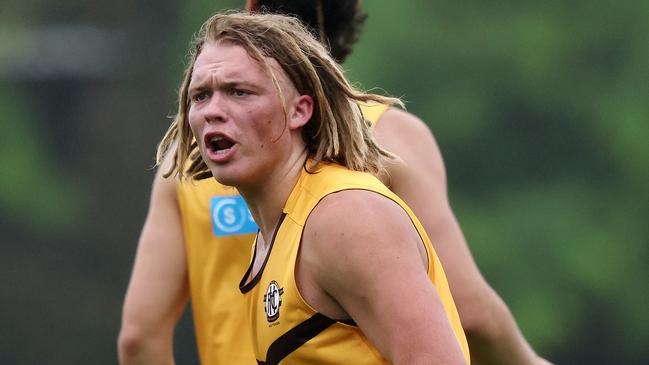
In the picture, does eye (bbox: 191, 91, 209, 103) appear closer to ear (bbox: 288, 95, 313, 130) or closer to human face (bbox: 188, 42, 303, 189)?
human face (bbox: 188, 42, 303, 189)

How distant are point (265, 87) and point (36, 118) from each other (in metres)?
9.00

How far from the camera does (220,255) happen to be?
12.8ft

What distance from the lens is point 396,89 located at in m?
11.9

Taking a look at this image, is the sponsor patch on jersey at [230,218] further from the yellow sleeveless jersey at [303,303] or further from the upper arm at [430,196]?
the yellow sleeveless jersey at [303,303]

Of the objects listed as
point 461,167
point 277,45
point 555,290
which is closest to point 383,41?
point 461,167

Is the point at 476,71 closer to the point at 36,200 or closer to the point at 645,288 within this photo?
the point at 645,288

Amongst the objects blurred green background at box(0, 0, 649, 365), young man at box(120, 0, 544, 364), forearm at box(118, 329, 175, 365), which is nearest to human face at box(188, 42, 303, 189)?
young man at box(120, 0, 544, 364)

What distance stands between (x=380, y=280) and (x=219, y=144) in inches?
21.8

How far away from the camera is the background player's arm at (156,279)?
3.94 meters

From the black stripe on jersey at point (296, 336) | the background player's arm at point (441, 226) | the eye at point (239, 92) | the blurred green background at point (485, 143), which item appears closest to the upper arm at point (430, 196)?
the background player's arm at point (441, 226)

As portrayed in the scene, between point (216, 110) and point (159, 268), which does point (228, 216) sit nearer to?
point (159, 268)

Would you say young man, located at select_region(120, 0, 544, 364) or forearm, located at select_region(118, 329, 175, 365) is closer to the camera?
young man, located at select_region(120, 0, 544, 364)

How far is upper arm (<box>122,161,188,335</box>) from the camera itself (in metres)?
3.94

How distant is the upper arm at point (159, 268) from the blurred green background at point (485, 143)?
708 cm
